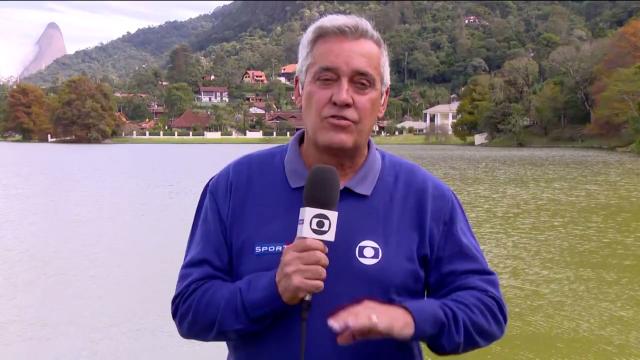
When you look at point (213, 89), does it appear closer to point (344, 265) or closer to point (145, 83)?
point (145, 83)

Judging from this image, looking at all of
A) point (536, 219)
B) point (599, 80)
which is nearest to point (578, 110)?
point (599, 80)

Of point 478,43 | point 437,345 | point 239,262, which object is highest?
point 478,43

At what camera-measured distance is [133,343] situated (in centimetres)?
524

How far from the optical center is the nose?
1769 mm

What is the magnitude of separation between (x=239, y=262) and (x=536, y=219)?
9.99 m

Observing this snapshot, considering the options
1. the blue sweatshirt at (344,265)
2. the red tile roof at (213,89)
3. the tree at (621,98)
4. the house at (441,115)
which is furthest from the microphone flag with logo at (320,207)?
the red tile roof at (213,89)

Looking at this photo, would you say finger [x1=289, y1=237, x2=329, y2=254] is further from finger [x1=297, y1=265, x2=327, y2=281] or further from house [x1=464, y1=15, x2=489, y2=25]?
house [x1=464, y1=15, x2=489, y2=25]

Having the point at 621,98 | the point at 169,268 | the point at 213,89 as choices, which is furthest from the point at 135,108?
the point at 169,268

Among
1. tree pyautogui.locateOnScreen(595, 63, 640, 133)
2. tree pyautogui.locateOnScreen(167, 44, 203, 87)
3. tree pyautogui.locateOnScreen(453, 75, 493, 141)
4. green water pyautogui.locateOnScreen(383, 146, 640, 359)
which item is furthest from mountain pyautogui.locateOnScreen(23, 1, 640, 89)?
green water pyautogui.locateOnScreen(383, 146, 640, 359)

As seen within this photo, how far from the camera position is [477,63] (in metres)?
81.5

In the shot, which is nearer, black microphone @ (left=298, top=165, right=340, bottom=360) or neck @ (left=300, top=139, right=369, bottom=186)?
black microphone @ (left=298, top=165, right=340, bottom=360)

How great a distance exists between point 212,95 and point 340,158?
88.2 meters

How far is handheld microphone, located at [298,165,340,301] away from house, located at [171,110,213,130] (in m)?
64.6

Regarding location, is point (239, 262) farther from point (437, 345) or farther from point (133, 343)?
point (133, 343)
